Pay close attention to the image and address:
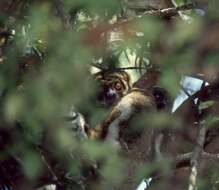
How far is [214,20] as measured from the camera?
1125 mm

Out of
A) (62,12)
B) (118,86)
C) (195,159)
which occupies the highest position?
(62,12)

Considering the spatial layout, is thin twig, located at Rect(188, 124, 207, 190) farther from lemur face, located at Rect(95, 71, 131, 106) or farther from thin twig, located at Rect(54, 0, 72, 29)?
lemur face, located at Rect(95, 71, 131, 106)

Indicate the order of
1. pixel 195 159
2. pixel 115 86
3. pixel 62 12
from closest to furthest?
pixel 62 12, pixel 195 159, pixel 115 86

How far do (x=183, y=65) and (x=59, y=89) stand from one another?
0.73ft

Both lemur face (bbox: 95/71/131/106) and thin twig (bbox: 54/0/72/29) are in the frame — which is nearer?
thin twig (bbox: 54/0/72/29)

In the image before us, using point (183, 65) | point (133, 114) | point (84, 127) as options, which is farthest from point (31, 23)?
point (133, 114)

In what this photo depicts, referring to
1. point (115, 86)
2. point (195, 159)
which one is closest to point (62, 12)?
point (195, 159)

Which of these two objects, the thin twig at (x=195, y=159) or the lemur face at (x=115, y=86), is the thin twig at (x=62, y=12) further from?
the lemur face at (x=115, y=86)

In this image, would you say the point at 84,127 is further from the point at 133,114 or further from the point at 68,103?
the point at 68,103

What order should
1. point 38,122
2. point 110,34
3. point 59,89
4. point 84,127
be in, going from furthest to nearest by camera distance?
1. point 84,127
2. point 38,122
3. point 110,34
4. point 59,89

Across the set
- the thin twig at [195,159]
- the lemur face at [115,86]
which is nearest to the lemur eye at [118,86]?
the lemur face at [115,86]

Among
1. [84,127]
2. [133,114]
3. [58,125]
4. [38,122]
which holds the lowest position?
[133,114]

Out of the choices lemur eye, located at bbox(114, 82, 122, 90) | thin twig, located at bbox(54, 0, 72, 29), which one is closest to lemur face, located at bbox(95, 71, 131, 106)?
lemur eye, located at bbox(114, 82, 122, 90)

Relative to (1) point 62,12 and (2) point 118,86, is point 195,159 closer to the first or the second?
(1) point 62,12
